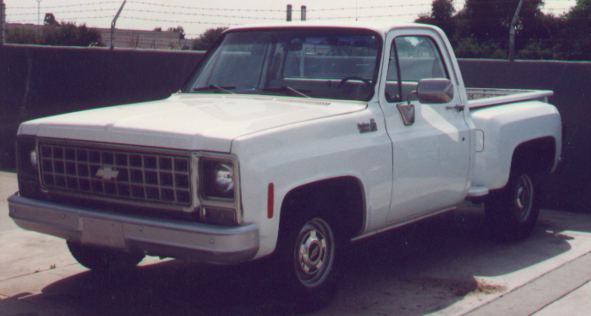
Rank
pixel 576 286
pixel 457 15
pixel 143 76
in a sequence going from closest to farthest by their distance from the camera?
1. pixel 576 286
2. pixel 143 76
3. pixel 457 15

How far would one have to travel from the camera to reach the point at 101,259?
22.2ft

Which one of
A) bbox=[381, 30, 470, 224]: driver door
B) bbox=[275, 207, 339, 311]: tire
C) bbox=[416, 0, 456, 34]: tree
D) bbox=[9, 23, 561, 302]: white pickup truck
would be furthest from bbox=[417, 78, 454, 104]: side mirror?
bbox=[416, 0, 456, 34]: tree

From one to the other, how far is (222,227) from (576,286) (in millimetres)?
2839

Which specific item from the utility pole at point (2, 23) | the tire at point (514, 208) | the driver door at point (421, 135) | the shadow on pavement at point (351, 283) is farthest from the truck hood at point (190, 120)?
the utility pole at point (2, 23)

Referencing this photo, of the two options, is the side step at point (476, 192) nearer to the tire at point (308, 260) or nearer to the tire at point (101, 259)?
the tire at point (308, 260)

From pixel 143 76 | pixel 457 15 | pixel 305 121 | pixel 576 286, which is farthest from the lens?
pixel 457 15

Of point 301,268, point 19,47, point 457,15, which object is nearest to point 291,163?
point 301,268

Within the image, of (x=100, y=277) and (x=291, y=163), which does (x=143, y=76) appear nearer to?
(x=100, y=277)

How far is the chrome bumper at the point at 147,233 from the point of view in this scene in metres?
5.16

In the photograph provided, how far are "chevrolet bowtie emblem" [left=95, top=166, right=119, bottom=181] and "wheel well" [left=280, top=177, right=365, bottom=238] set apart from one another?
3.32 ft

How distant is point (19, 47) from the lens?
40.8 feet

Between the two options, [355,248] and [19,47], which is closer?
[355,248]

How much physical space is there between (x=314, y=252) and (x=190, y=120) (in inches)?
44.7

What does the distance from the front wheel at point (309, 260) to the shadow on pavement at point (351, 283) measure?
109 millimetres
